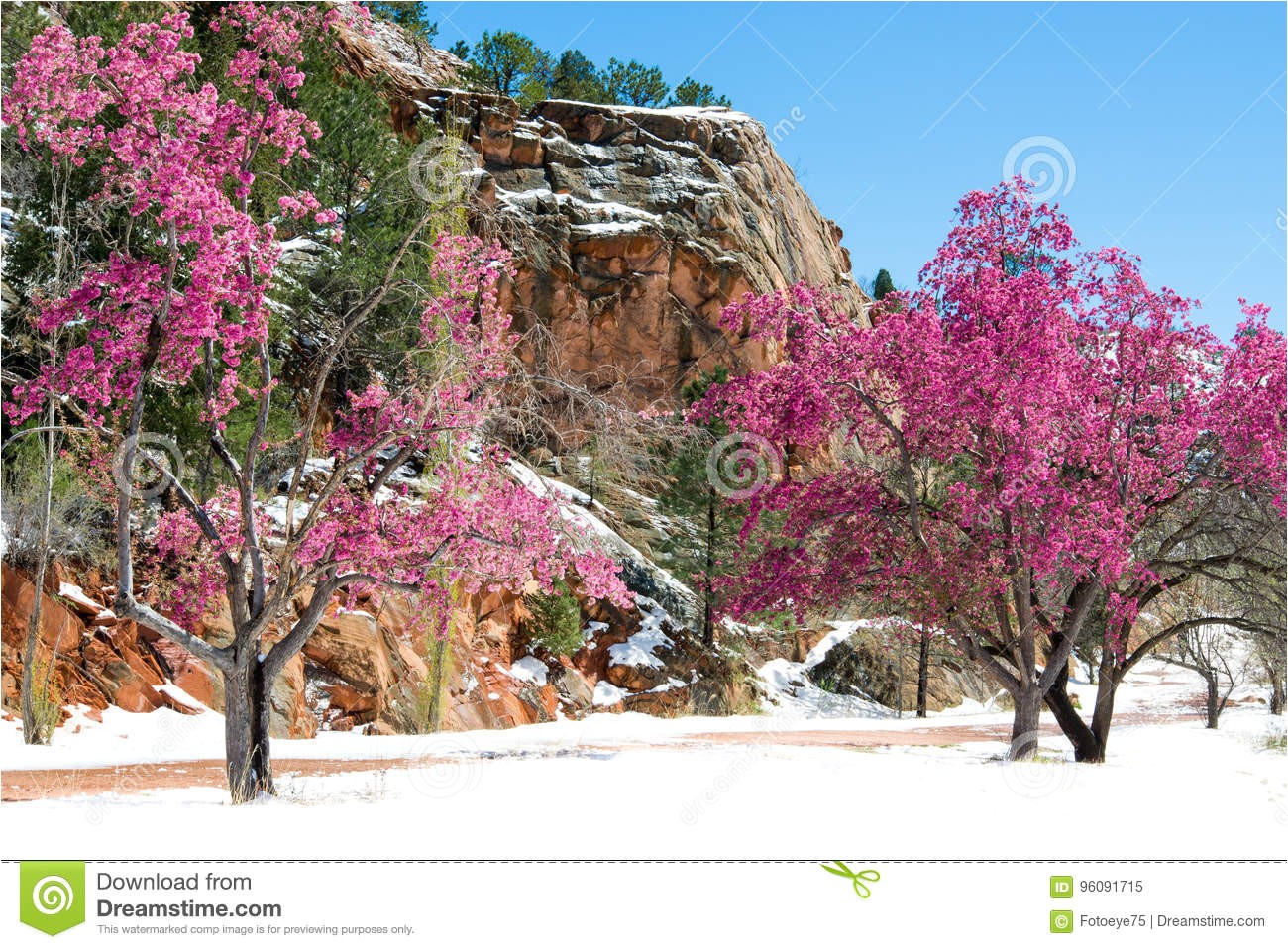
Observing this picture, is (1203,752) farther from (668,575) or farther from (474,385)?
(668,575)

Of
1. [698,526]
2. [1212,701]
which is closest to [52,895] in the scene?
[1212,701]

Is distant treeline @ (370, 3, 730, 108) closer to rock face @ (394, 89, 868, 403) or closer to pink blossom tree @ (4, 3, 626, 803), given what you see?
rock face @ (394, 89, 868, 403)

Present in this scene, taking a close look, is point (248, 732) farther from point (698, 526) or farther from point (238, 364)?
point (698, 526)

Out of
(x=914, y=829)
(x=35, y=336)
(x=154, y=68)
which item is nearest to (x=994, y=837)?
(x=914, y=829)

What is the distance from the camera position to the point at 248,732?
8.32 metres

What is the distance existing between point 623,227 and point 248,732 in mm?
33774

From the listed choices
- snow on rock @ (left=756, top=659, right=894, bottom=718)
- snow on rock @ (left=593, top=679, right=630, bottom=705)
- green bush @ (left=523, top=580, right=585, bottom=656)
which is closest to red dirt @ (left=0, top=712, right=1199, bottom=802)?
green bush @ (left=523, top=580, right=585, bottom=656)

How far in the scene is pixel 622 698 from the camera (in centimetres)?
2712

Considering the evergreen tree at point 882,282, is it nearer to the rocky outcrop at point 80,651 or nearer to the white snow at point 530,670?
the white snow at point 530,670

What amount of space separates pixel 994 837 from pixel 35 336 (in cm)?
1536

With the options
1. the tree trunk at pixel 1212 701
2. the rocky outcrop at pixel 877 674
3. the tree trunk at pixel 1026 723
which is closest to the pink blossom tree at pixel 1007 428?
the tree trunk at pixel 1026 723

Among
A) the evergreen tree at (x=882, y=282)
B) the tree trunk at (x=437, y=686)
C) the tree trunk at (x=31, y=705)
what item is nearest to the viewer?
the tree trunk at (x=31, y=705)
